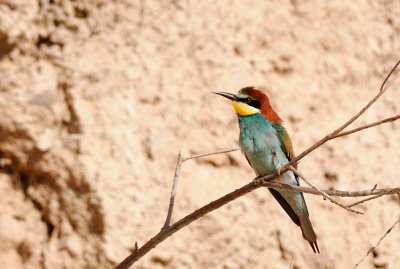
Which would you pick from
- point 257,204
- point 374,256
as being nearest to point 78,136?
point 257,204

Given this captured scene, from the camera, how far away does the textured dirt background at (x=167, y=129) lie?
2.21m

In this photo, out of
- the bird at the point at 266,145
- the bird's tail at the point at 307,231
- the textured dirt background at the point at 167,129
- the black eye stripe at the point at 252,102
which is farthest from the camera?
the textured dirt background at the point at 167,129

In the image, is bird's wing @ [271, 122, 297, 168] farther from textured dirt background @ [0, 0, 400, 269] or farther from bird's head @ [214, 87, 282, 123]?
textured dirt background @ [0, 0, 400, 269]

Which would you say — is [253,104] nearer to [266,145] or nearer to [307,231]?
[266,145]

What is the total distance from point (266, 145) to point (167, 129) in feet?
1.82

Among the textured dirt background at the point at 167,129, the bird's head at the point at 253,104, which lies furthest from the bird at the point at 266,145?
the textured dirt background at the point at 167,129

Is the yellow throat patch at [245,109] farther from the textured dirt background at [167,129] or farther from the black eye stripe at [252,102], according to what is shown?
the textured dirt background at [167,129]

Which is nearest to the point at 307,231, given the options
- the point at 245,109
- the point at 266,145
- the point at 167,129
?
the point at 266,145

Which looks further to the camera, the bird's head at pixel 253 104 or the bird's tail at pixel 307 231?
the bird's head at pixel 253 104

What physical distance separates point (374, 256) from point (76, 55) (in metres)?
1.57

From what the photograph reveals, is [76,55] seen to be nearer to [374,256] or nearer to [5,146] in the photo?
[5,146]

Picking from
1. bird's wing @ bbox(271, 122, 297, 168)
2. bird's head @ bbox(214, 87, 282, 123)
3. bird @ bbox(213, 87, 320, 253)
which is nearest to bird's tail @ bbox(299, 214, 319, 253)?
bird @ bbox(213, 87, 320, 253)

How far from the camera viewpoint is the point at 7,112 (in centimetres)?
221

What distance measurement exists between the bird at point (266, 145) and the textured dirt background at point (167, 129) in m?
0.41
